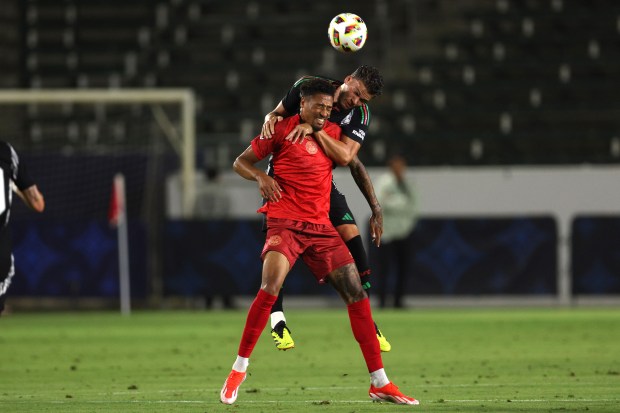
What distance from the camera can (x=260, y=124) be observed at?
25328 millimetres

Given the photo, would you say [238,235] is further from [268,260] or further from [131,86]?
[268,260]

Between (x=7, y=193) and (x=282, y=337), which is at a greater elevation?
(x=7, y=193)

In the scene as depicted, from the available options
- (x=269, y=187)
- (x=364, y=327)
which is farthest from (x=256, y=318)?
(x=269, y=187)

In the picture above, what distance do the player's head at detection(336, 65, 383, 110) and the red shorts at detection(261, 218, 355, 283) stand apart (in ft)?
3.14

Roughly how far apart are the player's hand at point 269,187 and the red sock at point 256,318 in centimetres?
60

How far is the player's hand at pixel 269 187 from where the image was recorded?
329 inches

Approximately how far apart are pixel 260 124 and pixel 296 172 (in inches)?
665

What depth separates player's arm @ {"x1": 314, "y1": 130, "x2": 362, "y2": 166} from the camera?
851cm

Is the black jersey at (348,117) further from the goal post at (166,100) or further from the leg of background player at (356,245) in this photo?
the goal post at (166,100)

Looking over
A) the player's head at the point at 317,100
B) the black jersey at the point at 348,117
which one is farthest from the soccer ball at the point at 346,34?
the player's head at the point at 317,100

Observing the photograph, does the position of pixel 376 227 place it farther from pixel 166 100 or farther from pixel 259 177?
pixel 166 100

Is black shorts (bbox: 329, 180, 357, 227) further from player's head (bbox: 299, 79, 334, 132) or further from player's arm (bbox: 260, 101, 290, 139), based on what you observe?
player's head (bbox: 299, 79, 334, 132)

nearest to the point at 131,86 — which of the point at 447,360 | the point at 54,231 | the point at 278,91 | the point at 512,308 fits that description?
the point at 278,91

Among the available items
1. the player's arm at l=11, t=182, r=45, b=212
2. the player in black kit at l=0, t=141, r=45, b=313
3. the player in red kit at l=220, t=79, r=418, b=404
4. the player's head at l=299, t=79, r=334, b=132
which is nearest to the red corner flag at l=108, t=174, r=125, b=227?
the player's arm at l=11, t=182, r=45, b=212
